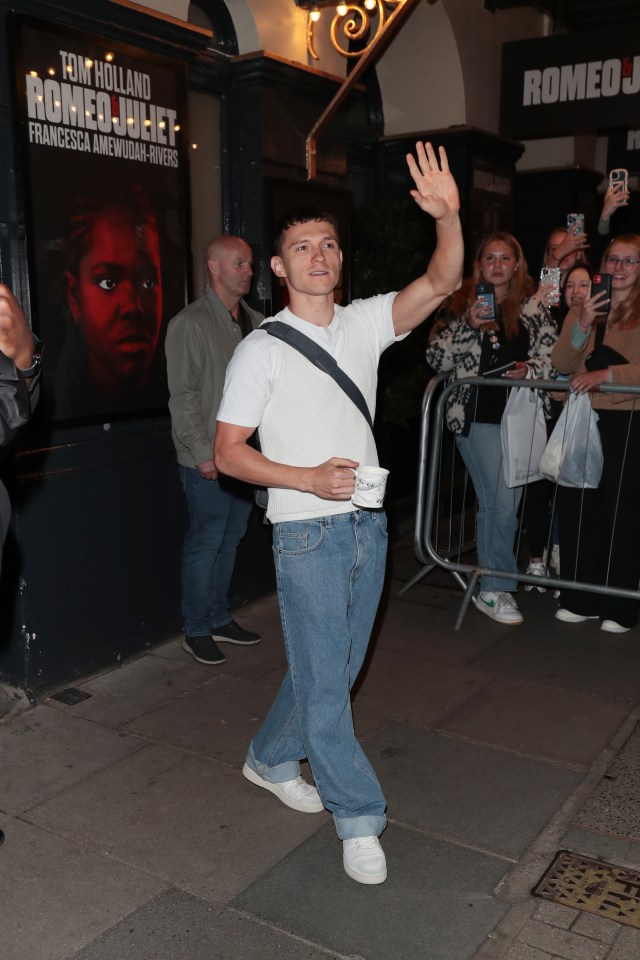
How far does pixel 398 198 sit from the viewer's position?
7.86 meters

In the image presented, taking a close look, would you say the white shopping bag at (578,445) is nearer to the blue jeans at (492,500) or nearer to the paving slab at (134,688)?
Answer: the blue jeans at (492,500)

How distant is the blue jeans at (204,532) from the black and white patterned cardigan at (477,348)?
4.67ft

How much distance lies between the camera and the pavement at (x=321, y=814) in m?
3.05

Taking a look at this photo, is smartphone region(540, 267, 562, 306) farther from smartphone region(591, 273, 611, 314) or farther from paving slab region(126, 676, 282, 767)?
paving slab region(126, 676, 282, 767)

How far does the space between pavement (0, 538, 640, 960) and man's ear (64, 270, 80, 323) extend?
6.21 feet

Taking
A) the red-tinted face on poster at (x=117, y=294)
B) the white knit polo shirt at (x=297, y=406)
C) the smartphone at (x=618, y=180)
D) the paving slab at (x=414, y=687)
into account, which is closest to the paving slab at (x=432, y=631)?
the paving slab at (x=414, y=687)

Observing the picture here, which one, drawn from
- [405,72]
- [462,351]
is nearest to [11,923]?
[462,351]

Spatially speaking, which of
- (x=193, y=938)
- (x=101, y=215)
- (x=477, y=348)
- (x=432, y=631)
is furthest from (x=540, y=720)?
(x=101, y=215)

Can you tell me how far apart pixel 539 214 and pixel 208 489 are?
20.7 feet

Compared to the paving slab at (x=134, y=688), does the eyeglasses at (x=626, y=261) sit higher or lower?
higher

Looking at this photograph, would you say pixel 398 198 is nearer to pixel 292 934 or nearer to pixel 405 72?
pixel 405 72

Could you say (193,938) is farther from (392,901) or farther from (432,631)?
(432,631)

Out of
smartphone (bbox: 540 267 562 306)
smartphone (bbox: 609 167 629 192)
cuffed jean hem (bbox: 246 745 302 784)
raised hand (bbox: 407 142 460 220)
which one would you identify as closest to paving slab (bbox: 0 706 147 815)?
cuffed jean hem (bbox: 246 745 302 784)

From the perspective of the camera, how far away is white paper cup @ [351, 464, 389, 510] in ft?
9.31
